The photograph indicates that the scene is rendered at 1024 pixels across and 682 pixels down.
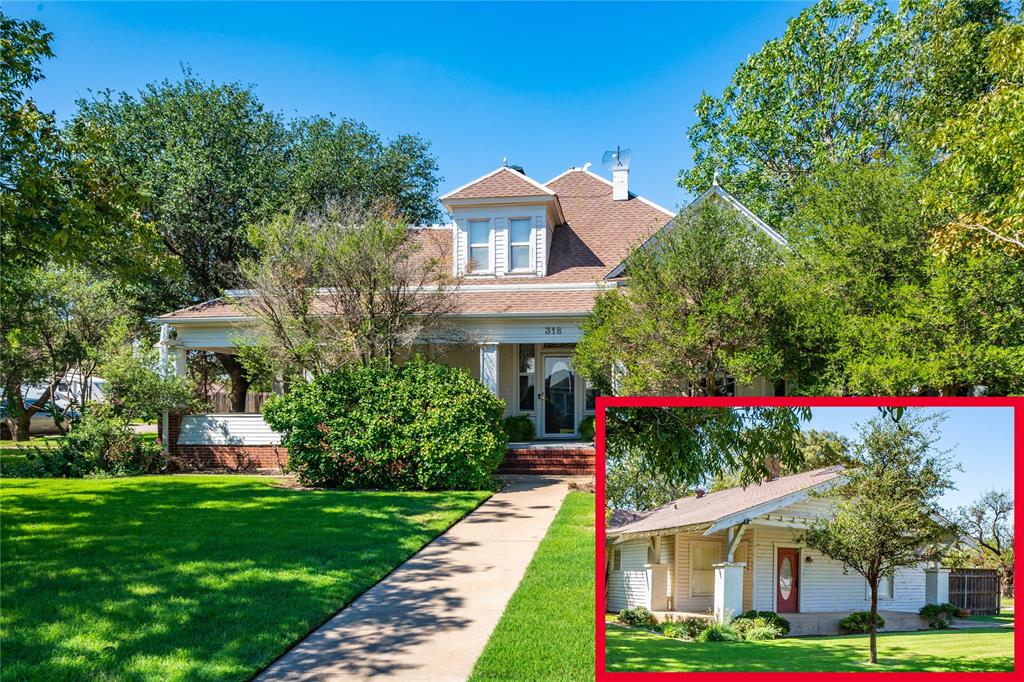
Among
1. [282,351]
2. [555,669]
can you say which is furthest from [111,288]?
[555,669]

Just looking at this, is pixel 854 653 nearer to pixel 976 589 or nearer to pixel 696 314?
pixel 976 589

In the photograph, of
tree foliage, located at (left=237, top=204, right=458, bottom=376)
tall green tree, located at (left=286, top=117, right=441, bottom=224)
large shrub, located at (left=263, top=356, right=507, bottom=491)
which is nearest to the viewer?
large shrub, located at (left=263, top=356, right=507, bottom=491)

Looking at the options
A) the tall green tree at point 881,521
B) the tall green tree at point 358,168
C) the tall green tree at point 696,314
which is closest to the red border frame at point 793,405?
the tall green tree at point 881,521

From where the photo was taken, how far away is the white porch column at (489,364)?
16.8 metres

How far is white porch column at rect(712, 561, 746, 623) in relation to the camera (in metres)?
3.02

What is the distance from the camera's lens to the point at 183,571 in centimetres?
682

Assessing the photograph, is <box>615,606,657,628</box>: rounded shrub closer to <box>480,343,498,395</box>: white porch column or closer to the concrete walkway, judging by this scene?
the concrete walkway

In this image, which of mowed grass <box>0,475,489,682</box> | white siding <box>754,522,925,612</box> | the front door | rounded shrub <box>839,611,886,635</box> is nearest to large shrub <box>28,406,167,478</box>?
mowed grass <box>0,475,489,682</box>

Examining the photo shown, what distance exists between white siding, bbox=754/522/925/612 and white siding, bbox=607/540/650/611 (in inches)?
19.3

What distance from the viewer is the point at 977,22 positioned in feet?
59.2

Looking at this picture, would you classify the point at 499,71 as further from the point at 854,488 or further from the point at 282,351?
the point at 854,488

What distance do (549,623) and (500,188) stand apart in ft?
49.4

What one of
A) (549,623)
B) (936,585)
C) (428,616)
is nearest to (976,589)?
(936,585)

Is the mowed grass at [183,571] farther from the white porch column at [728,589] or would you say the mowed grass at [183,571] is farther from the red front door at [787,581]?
the red front door at [787,581]
